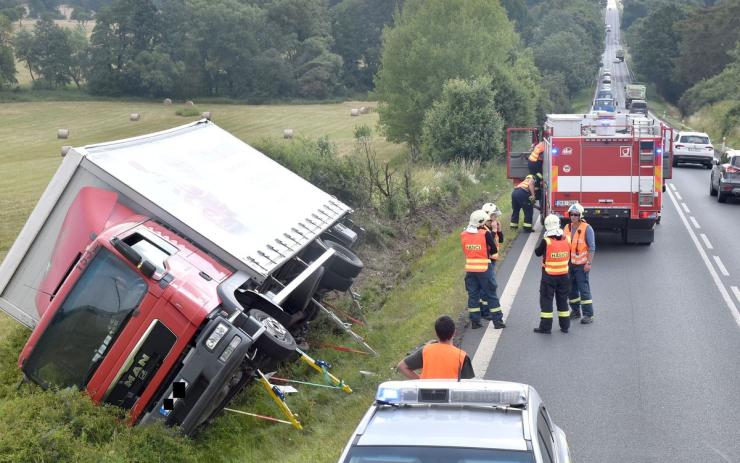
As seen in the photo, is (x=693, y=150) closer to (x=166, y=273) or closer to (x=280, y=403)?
(x=280, y=403)

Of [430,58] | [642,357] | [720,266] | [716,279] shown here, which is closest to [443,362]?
[642,357]

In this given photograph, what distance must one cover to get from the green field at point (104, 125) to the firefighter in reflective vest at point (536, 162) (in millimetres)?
21726

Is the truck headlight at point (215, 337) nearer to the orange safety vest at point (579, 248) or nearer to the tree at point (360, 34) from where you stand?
the orange safety vest at point (579, 248)

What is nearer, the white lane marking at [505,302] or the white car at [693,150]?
the white lane marking at [505,302]

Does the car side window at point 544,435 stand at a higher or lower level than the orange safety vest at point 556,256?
higher

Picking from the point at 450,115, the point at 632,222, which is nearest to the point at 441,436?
the point at 632,222

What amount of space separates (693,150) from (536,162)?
21.7 metres

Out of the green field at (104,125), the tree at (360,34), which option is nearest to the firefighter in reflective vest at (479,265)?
the green field at (104,125)

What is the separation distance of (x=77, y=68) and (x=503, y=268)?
74035 mm

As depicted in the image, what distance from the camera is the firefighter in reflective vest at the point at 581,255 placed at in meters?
13.4

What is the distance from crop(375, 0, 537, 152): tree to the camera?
44.9 m

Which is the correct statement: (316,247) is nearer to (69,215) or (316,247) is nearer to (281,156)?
(69,215)

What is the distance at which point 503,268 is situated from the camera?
1748 centimetres

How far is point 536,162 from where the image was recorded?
21.2m
